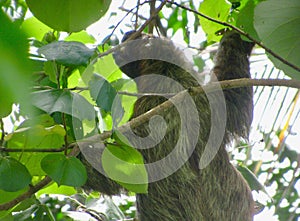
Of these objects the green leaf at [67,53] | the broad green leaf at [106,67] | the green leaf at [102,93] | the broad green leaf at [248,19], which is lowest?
the broad green leaf at [106,67]

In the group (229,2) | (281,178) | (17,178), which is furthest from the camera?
(281,178)

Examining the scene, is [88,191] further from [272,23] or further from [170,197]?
[272,23]

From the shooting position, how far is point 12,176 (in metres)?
1.87

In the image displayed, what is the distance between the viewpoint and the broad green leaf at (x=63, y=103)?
1.46 meters

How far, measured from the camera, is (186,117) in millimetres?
3707

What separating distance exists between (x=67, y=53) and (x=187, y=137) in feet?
7.46

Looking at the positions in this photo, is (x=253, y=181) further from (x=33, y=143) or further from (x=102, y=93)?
(x=102, y=93)

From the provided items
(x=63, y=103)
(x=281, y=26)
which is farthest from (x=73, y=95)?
(x=281, y=26)

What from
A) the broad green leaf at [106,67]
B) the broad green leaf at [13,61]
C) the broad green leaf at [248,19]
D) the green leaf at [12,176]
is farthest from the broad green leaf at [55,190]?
the broad green leaf at [13,61]

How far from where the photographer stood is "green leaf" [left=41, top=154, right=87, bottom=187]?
6.04 feet

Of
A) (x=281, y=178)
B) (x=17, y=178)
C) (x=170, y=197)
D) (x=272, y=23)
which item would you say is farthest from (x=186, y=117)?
(x=281, y=178)

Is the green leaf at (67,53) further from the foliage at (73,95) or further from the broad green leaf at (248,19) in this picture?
the broad green leaf at (248,19)

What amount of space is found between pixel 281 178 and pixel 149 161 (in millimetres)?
3209

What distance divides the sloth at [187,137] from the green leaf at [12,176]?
1.62 meters
